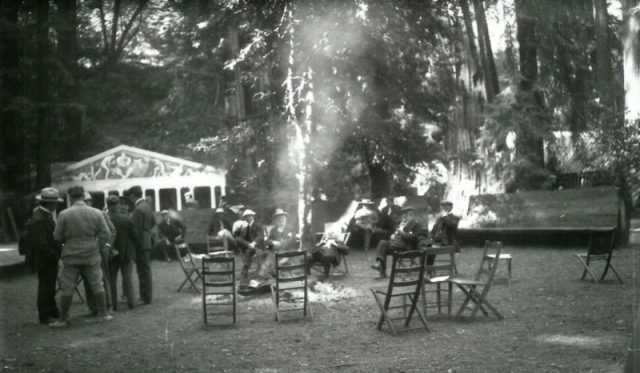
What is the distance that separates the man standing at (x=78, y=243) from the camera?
30.7 feet

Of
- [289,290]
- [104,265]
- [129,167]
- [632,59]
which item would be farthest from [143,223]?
[129,167]

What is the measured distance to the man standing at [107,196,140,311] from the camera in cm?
1086

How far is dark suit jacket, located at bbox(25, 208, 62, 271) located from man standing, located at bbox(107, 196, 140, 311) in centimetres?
127

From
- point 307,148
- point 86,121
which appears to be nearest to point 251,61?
point 307,148

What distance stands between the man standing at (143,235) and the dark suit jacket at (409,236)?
4.48 m

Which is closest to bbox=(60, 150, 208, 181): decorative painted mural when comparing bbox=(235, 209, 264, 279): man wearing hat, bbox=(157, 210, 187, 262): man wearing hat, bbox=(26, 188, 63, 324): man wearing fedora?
bbox=(157, 210, 187, 262): man wearing hat

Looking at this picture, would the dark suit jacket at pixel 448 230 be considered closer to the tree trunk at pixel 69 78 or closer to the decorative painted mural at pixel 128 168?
the decorative painted mural at pixel 128 168

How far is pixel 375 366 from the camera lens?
7.04 meters

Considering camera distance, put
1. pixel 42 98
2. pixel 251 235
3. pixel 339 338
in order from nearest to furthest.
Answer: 1. pixel 339 338
2. pixel 251 235
3. pixel 42 98

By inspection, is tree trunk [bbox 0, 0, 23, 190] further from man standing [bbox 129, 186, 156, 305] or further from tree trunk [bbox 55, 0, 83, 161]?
man standing [bbox 129, 186, 156, 305]

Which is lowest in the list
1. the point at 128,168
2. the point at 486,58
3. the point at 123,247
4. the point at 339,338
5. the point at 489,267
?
the point at 339,338

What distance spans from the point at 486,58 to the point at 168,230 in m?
11.0

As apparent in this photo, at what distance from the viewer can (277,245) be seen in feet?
44.6

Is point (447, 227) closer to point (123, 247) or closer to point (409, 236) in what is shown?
point (409, 236)
